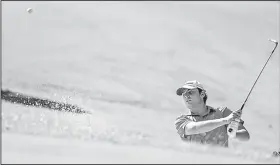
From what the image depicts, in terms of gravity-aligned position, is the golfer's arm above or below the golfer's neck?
below

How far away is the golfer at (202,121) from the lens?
3.76 m

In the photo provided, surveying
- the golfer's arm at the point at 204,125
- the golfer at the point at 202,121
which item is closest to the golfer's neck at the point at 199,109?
the golfer at the point at 202,121

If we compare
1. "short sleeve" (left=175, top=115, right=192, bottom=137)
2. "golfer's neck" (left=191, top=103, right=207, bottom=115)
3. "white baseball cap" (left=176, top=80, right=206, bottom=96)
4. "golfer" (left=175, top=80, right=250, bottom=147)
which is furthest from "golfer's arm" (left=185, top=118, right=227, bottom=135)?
"white baseball cap" (left=176, top=80, right=206, bottom=96)

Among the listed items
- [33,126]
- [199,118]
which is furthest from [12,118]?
[199,118]

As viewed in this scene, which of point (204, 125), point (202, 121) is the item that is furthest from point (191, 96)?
point (204, 125)

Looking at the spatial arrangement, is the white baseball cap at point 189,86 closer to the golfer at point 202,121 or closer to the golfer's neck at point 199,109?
the golfer at point 202,121

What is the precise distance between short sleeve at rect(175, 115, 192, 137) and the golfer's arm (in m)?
0.12

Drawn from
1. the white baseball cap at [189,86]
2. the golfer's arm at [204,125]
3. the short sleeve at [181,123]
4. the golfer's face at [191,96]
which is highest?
the white baseball cap at [189,86]

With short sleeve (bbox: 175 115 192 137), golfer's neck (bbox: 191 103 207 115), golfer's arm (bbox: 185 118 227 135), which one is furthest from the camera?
golfer's neck (bbox: 191 103 207 115)

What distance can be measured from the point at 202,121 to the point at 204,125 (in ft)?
0.66

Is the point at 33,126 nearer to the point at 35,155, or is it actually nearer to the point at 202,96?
the point at 35,155

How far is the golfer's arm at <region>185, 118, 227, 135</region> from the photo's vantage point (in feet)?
12.1

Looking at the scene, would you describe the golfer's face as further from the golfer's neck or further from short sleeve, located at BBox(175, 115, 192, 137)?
short sleeve, located at BBox(175, 115, 192, 137)

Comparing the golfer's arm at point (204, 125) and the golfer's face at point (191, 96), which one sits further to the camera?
the golfer's face at point (191, 96)
